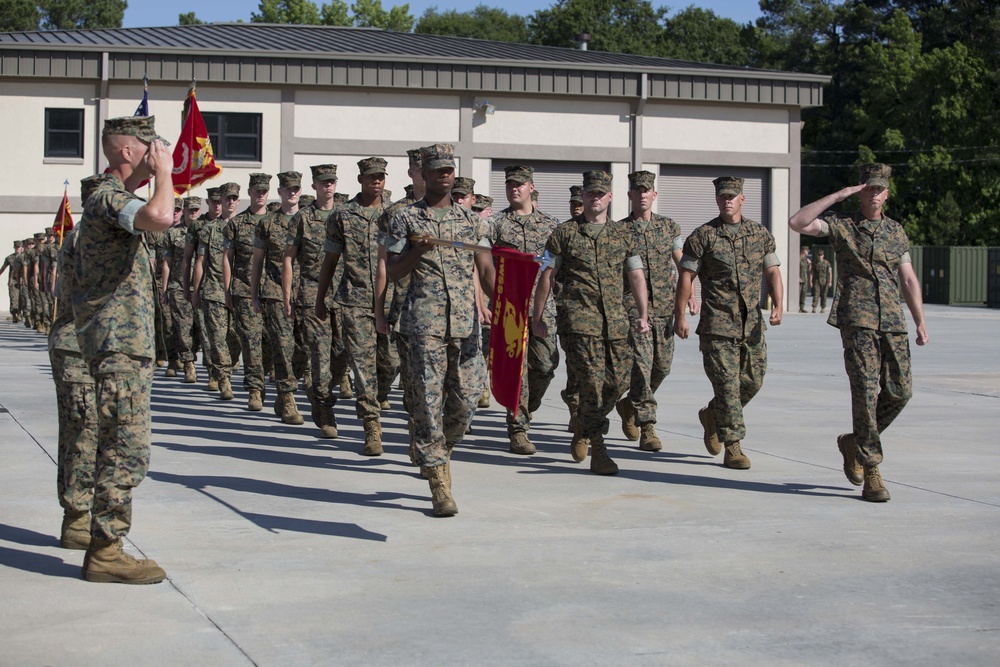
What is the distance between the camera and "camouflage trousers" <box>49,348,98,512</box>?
654cm

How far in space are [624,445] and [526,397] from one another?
0.88m

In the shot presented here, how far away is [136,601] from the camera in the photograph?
5.64 meters

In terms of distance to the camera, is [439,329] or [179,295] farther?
[179,295]

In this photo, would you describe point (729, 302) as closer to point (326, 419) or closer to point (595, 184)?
point (595, 184)

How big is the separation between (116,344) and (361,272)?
466 cm

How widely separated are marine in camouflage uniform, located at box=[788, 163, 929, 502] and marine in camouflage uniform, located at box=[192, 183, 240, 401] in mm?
8069

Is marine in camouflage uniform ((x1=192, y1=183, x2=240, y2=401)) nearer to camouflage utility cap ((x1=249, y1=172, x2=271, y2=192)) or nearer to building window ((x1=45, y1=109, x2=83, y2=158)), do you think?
camouflage utility cap ((x1=249, y1=172, x2=271, y2=192))

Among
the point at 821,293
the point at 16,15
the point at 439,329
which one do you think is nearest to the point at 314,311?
the point at 439,329

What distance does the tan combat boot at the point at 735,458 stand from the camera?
960 centimetres

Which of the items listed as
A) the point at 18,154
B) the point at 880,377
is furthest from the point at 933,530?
the point at 18,154

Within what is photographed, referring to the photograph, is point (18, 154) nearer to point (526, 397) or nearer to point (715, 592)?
point (526, 397)

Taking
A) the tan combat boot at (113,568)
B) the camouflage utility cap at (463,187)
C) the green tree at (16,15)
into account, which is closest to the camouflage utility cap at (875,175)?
the camouflage utility cap at (463,187)

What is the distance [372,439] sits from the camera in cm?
1020

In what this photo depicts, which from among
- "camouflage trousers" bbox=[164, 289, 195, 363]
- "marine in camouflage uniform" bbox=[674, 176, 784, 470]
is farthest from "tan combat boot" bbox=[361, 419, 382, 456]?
"camouflage trousers" bbox=[164, 289, 195, 363]
